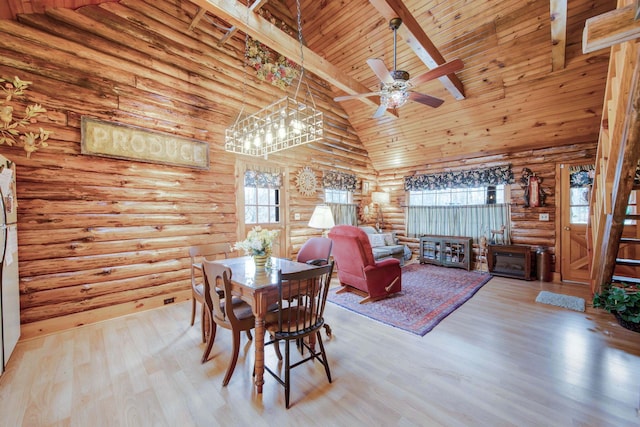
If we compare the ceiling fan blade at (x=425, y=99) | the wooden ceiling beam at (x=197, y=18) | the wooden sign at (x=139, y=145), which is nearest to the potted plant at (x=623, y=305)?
the ceiling fan blade at (x=425, y=99)

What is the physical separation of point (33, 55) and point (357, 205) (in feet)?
20.7

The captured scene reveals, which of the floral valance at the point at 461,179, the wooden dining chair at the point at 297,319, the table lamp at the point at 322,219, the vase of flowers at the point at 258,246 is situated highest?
the floral valance at the point at 461,179

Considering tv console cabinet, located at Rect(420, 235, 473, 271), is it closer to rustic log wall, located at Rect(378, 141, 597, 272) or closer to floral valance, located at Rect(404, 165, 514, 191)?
rustic log wall, located at Rect(378, 141, 597, 272)

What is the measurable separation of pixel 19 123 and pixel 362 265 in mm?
4331

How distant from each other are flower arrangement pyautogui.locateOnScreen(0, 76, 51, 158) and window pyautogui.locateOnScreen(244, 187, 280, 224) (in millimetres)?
2669

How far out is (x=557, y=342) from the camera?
8.56 ft

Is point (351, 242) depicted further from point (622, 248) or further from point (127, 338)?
point (622, 248)

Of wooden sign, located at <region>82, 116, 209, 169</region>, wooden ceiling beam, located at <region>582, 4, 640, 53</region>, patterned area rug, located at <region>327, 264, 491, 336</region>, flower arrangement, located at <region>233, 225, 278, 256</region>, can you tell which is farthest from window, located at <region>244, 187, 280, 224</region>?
wooden ceiling beam, located at <region>582, 4, 640, 53</region>

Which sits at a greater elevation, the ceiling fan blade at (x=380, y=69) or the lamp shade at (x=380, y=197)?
the ceiling fan blade at (x=380, y=69)

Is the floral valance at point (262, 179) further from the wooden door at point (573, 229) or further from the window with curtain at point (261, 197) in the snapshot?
the wooden door at point (573, 229)

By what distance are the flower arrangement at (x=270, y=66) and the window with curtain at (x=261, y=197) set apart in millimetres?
1873

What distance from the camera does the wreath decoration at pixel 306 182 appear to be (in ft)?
18.4

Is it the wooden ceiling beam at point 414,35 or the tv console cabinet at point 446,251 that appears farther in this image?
the tv console cabinet at point 446,251

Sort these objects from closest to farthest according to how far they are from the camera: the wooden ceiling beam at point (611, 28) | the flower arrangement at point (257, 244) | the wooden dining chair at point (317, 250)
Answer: the wooden ceiling beam at point (611, 28)
the flower arrangement at point (257, 244)
the wooden dining chair at point (317, 250)
